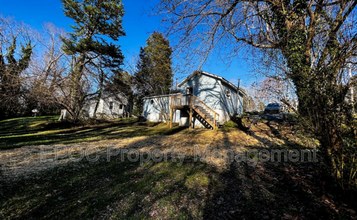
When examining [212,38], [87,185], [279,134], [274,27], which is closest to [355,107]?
[274,27]

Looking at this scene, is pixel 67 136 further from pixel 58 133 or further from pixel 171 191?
pixel 171 191

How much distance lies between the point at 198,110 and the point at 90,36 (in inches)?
578

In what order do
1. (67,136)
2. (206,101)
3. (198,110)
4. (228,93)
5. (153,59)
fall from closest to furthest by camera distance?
(67,136) < (198,110) < (206,101) < (228,93) < (153,59)

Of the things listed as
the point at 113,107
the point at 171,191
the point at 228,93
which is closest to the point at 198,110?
the point at 228,93

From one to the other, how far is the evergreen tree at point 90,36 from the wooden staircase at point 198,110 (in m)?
8.79

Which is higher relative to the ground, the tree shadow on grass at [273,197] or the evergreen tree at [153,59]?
the evergreen tree at [153,59]

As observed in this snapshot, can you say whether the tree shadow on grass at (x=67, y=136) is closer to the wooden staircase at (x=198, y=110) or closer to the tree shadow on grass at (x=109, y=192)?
the wooden staircase at (x=198, y=110)

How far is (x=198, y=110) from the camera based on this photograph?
13.5 m

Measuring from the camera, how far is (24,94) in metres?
11.9

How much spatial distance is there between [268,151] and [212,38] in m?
4.79

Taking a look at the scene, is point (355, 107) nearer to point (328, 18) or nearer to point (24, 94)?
point (328, 18)

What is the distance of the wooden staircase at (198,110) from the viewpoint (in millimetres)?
13016

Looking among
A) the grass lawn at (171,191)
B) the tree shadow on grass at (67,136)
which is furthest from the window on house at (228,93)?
the grass lawn at (171,191)

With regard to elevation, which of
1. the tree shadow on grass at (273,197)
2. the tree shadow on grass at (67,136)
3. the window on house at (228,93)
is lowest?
the tree shadow on grass at (67,136)
